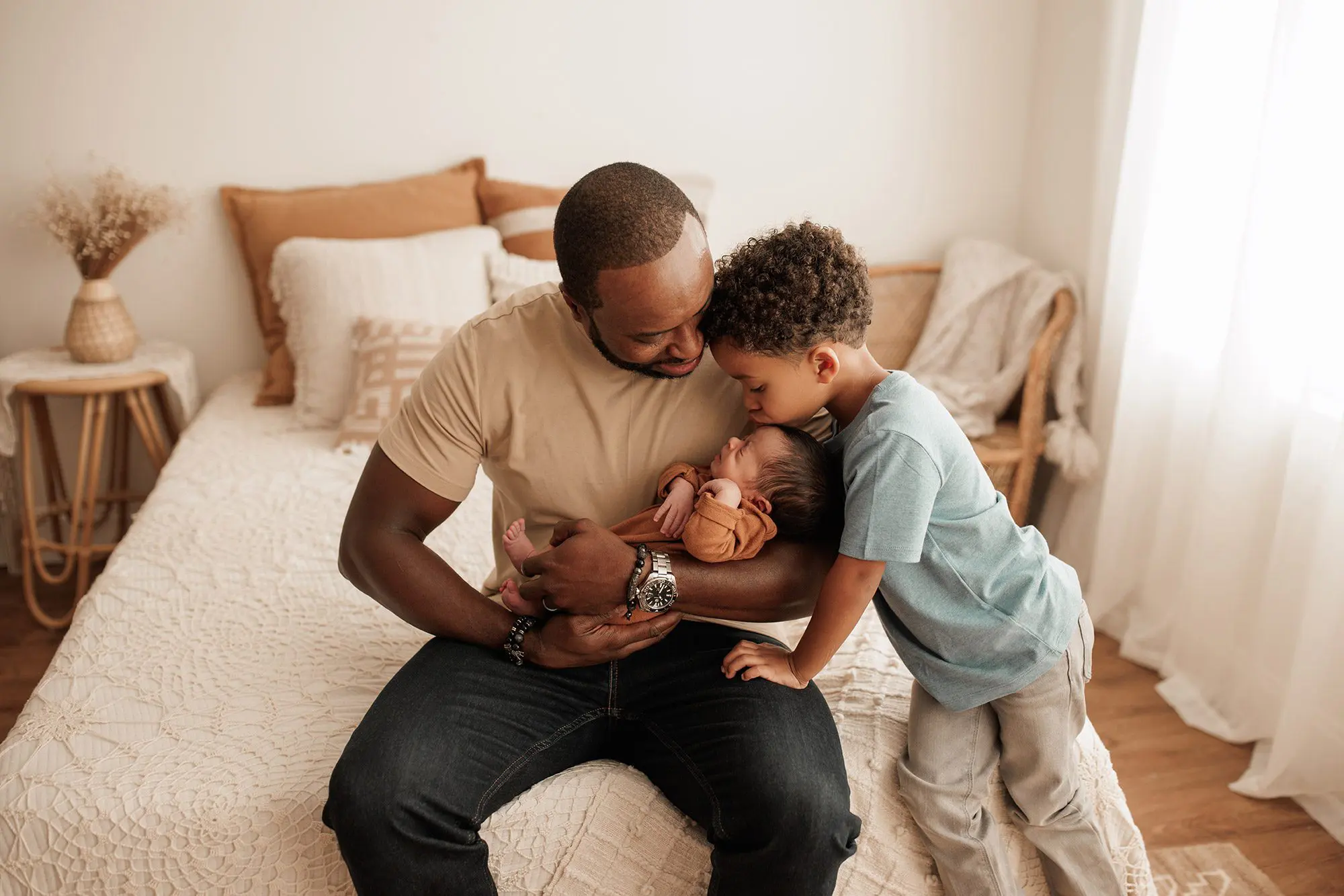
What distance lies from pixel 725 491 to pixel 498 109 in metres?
2.01

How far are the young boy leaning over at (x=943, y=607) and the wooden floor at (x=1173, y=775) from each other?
77cm

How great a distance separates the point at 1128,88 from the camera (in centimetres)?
248

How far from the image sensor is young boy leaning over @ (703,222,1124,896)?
1241 millimetres

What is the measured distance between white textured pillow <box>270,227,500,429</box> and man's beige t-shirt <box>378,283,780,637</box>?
125 centimetres

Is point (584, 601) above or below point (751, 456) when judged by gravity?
below

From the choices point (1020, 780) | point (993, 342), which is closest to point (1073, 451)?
point (993, 342)

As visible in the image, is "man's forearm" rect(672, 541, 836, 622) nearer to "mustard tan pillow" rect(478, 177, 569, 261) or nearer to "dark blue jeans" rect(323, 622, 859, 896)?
"dark blue jeans" rect(323, 622, 859, 896)

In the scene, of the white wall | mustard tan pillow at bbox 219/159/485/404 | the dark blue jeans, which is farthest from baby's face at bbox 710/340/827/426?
the white wall

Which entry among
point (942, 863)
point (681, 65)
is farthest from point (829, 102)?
point (942, 863)

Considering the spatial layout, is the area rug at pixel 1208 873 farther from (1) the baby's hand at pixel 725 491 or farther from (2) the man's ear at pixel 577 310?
(2) the man's ear at pixel 577 310

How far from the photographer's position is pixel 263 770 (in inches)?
52.1

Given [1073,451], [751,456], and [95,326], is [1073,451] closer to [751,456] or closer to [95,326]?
[751,456]

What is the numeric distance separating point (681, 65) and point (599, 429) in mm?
1892

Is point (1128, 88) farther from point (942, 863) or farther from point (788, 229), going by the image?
point (942, 863)
